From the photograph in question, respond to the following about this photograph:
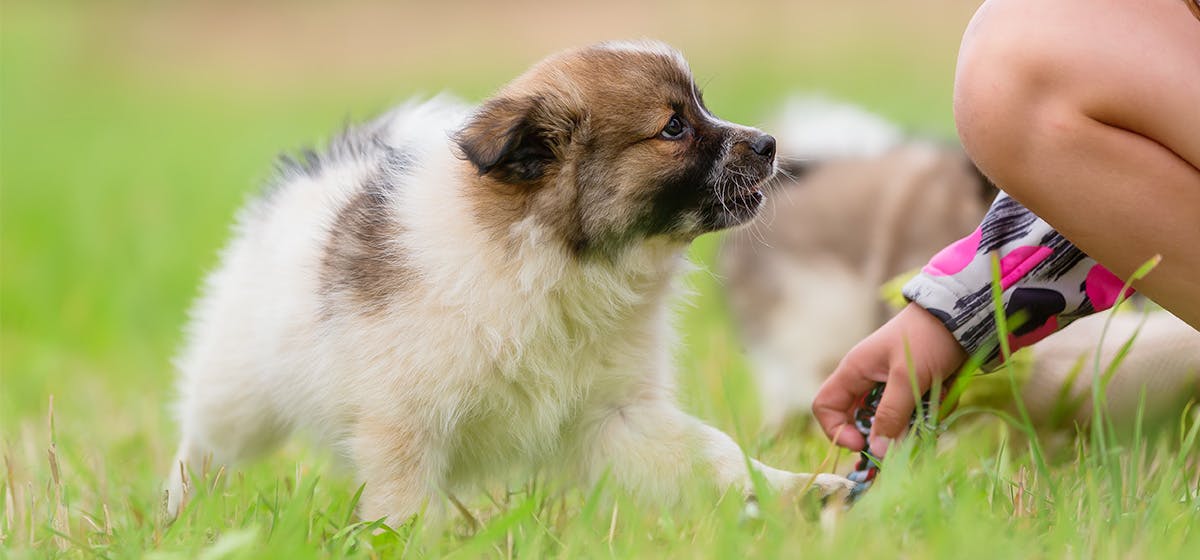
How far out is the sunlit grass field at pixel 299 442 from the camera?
2.15 meters

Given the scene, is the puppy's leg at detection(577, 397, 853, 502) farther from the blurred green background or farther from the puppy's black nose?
the puppy's black nose

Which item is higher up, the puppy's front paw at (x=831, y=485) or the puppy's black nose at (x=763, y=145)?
the puppy's black nose at (x=763, y=145)

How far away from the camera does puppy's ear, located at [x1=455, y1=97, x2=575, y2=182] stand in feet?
8.26

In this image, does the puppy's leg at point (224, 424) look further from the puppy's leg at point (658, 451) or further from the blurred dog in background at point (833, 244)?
the blurred dog in background at point (833, 244)

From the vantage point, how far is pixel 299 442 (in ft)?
11.4

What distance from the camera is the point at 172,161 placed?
8891 mm

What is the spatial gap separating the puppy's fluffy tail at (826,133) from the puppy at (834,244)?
1cm

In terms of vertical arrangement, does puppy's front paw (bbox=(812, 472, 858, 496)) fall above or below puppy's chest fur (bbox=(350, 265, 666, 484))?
below

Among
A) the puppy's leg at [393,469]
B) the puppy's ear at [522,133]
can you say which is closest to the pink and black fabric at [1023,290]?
the puppy's ear at [522,133]

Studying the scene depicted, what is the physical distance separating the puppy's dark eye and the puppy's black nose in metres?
0.14

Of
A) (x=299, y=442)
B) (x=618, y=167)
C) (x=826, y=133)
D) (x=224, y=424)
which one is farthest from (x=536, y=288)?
(x=826, y=133)

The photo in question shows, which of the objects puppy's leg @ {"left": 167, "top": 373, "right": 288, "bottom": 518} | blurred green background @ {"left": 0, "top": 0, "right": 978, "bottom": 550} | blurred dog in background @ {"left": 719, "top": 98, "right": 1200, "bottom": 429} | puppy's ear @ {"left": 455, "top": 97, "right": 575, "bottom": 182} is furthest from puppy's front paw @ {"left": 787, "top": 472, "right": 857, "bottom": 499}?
blurred dog in background @ {"left": 719, "top": 98, "right": 1200, "bottom": 429}

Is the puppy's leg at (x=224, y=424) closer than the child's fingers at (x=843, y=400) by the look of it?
No

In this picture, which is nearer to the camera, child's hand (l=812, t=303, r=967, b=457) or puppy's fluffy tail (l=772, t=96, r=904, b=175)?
child's hand (l=812, t=303, r=967, b=457)
